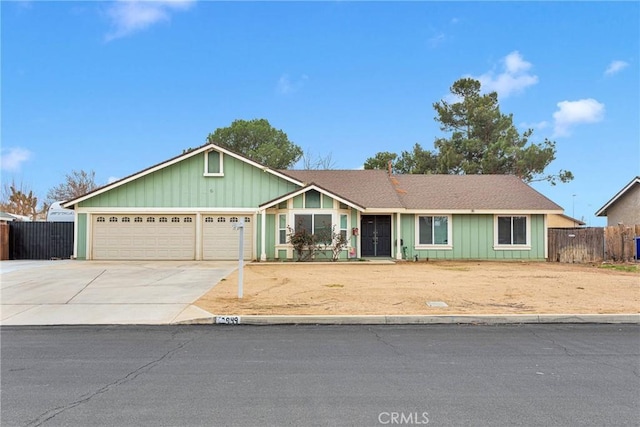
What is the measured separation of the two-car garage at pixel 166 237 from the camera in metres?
21.7

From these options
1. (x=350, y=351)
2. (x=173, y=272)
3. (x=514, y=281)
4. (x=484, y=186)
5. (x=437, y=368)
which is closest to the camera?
(x=437, y=368)

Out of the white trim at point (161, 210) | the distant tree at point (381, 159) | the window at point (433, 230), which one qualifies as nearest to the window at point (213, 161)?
the white trim at point (161, 210)

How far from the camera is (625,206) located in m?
31.1

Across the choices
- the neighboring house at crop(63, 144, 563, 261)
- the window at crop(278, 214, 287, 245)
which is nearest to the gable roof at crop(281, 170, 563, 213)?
the neighboring house at crop(63, 144, 563, 261)

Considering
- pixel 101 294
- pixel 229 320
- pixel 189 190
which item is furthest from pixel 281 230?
pixel 229 320

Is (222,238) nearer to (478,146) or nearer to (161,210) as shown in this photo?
(161,210)

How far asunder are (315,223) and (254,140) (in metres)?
20.9

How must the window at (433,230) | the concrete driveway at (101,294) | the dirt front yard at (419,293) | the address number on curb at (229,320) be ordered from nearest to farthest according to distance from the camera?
the address number on curb at (229,320), the concrete driveway at (101,294), the dirt front yard at (419,293), the window at (433,230)

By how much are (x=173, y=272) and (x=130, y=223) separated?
730 cm

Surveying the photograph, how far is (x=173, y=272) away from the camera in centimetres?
1591

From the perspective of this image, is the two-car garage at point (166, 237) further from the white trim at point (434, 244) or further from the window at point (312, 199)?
the white trim at point (434, 244)

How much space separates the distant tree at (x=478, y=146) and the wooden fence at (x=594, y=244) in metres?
14.9

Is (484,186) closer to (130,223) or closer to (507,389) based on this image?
(130,223)

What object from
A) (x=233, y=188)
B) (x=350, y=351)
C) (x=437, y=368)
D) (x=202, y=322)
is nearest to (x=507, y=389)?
(x=437, y=368)
